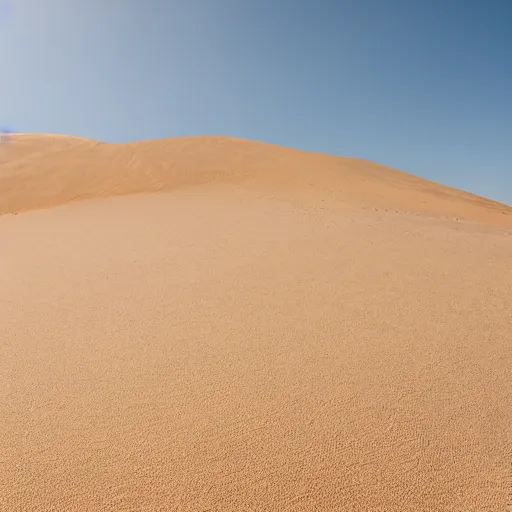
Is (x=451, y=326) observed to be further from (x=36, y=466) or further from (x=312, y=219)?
(x=312, y=219)

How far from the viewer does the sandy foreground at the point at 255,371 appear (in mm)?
1645

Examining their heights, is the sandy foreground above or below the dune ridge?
below

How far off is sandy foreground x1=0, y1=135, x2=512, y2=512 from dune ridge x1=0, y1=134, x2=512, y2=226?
5.06m

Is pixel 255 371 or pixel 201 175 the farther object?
pixel 201 175

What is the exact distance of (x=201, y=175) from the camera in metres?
12.5

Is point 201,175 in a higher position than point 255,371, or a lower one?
higher

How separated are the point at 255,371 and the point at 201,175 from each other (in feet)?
35.1

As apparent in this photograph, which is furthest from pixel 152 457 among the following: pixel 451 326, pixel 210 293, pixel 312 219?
pixel 312 219

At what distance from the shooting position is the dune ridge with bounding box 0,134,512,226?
35.2 feet

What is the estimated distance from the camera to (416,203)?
10.7 m

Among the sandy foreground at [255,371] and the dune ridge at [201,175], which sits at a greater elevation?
the dune ridge at [201,175]

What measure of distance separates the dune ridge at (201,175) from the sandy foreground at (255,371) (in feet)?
16.6

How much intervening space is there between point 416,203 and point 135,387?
33.0 ft

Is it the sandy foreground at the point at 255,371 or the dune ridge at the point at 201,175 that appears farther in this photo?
the dune ridge at the point at 201,175
